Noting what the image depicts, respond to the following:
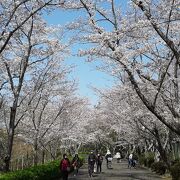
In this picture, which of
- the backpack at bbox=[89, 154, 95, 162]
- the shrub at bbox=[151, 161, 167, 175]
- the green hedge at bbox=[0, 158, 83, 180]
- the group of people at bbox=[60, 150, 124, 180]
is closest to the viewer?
the green hedge at bbox=[0, 158, 83, 180]

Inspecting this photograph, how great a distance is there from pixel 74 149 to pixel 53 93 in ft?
110

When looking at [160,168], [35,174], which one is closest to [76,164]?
[160,168]

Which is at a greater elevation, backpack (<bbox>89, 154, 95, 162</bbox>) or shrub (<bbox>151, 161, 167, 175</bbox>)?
backpack (<bbox>89, 154, 95, 162</bbox>)

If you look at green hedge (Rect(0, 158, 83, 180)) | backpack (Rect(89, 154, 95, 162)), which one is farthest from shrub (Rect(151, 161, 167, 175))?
green hedge (Rect(0, 158, 83, 180))

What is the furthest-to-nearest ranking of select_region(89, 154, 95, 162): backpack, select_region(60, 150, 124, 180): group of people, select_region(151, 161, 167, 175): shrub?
select_region(89, 154, 95, 162): backpack → select_region(151, 161, 167, 175): shrub → select_region(60, 150, 124, 180): group of people

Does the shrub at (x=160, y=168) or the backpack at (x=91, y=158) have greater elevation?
the backpack at (x=91, y=158)

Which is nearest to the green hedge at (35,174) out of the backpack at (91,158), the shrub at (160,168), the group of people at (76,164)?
the group of people at (76,164)

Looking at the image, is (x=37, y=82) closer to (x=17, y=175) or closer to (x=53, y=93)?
(x=53, y=93)

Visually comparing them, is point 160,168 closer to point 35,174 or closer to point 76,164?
point 76,164

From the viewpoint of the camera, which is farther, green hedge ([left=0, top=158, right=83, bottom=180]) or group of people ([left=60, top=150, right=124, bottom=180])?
group of people ([left=60, top=150, right=124, bottom=180])

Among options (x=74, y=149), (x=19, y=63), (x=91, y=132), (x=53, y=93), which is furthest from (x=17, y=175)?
(x=91, y=132)

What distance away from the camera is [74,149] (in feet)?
195

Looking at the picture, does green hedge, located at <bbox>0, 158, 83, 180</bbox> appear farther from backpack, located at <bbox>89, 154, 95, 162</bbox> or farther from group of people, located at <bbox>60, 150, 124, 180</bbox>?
backpack, located at <bbox>89, 154, 95, 162</bbox>

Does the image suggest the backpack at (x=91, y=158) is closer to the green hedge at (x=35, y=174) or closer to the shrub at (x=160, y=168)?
the green hedge at (x=35, y=174)
